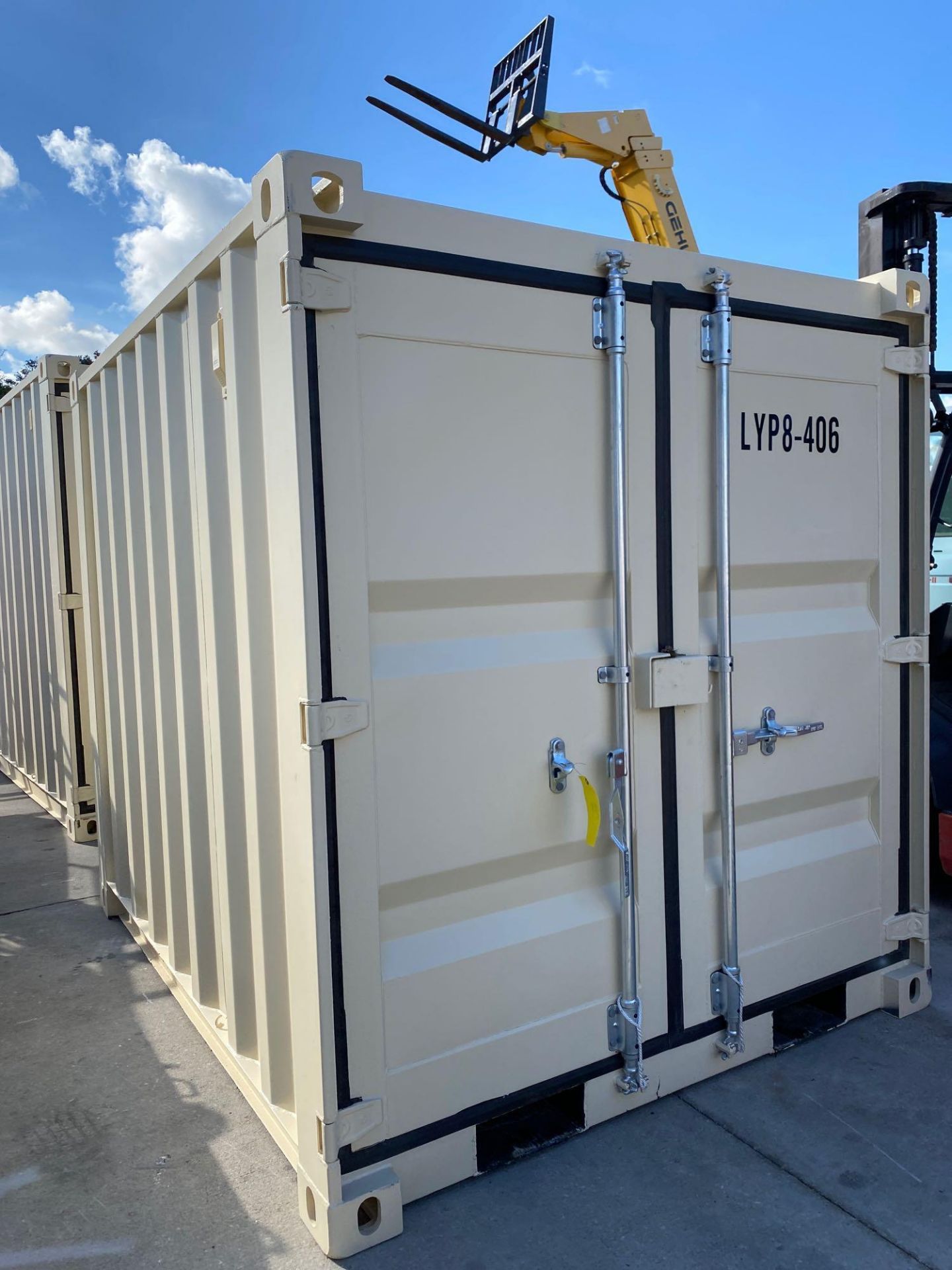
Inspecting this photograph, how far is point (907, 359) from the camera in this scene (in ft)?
11.0

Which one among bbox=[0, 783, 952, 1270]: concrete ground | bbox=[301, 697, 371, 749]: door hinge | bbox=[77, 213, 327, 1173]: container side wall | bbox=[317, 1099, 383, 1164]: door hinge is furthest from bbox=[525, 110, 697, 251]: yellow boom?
bbox=[317, 1099, 383, 1164]: door hinge

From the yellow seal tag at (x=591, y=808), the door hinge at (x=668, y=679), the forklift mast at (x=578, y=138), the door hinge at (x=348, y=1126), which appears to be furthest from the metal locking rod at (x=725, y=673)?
the forklift mast at (x=578, y=138)

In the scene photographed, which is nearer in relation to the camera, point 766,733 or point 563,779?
point 563,779

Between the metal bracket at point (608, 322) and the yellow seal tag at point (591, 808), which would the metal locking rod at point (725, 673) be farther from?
the yellow seal tag at point (591, 808)

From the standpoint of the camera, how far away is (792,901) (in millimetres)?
3176

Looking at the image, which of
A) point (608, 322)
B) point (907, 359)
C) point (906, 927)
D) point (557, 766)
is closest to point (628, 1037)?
point (557, 766)

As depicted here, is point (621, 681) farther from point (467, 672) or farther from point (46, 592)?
point (46, 592)

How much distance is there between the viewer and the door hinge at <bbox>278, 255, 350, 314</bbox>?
7.19 ft

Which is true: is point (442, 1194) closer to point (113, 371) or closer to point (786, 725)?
point (786, 725)

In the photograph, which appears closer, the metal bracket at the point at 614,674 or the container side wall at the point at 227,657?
the container side wall at the point at 227,657

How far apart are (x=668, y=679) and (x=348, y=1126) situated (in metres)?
1.47

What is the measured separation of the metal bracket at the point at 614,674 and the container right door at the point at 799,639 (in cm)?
28

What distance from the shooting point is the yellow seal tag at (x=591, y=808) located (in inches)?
104

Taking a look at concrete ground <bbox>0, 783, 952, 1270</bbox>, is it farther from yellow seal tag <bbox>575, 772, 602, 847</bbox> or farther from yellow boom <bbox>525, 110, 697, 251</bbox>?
yellow boom <bbox>525, 110, 697, 251</bbox>
